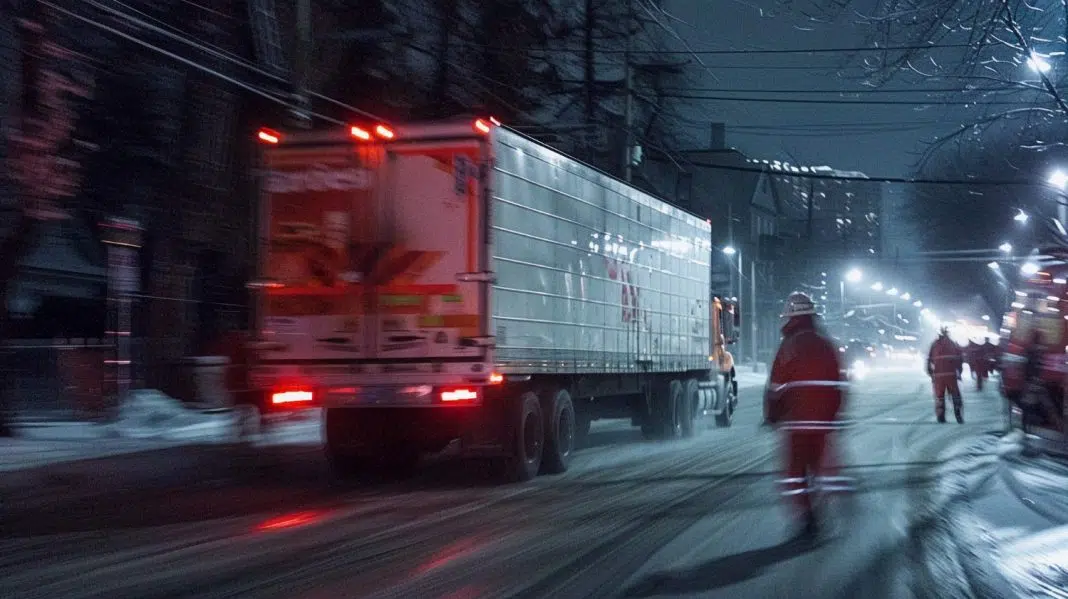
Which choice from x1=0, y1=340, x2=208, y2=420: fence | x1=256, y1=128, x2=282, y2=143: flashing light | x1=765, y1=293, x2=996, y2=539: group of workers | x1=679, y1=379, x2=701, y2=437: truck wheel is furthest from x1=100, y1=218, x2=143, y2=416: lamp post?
x1=765, y1=293, x2=996, y2=539: group of workers

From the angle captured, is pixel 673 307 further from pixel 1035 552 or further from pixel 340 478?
pixel 1035 552

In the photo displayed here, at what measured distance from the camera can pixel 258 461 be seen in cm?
1680

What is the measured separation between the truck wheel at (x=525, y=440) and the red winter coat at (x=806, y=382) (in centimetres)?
420

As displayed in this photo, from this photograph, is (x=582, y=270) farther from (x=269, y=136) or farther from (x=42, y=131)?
(x=42, y=131)

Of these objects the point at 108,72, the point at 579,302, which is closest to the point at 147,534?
the point at 579,302

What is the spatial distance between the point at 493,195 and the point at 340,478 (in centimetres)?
436

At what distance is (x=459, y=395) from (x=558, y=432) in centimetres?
262

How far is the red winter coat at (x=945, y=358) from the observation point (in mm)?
23188

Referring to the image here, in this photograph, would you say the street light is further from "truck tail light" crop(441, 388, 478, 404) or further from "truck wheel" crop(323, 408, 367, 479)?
"truck wheel" crop(323, 408, 367, 479)

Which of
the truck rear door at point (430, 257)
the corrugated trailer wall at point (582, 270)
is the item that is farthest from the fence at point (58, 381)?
the corrugated trailer wall at point (582, 270)

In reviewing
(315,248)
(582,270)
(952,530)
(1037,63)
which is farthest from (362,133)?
(1037,63)

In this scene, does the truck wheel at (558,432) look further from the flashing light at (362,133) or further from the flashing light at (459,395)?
the flashing light at (362,133)

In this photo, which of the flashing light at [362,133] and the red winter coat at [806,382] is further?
the flashing light at [362,133]

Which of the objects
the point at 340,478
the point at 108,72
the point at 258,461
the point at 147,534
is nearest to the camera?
the point at 147,534
